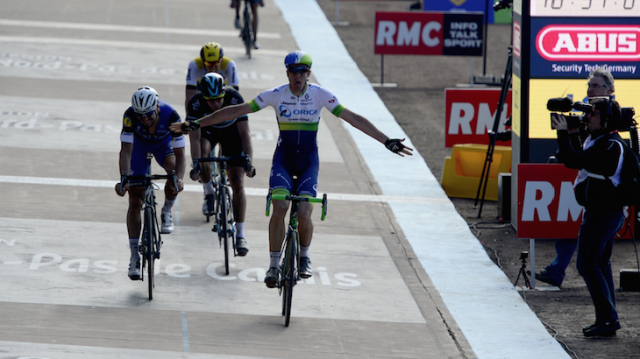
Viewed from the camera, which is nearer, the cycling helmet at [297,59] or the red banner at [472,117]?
the cycling helmet at [297,59]

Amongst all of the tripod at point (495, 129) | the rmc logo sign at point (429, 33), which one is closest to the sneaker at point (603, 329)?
the tripod at point (495, 129)

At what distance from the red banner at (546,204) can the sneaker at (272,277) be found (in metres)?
2.77

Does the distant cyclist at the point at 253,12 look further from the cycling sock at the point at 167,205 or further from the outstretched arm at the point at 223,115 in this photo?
the outstretched arm at the point at 223,115

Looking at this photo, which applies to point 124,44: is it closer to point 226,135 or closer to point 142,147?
point 226,135

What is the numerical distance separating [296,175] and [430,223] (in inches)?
150

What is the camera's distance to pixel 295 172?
8000 mm

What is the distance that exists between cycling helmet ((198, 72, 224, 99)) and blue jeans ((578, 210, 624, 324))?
379cm

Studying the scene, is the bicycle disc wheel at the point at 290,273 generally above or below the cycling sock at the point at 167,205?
below

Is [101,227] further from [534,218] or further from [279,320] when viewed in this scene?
[534,218]

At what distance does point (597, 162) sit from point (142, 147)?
435 cm

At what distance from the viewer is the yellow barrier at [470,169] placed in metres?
12.4

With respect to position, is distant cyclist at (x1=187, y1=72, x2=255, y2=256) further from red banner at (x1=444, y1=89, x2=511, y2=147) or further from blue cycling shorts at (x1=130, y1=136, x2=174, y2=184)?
red banner at (x1=444, y1=89, x2=511, y2=147)

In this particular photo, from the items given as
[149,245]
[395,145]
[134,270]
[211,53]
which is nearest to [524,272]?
[395,145]

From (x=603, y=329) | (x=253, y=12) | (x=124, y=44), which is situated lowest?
(x=603, y=329)
